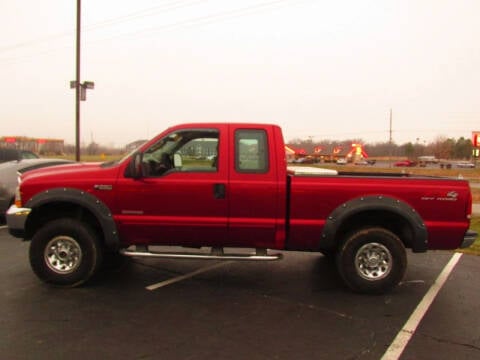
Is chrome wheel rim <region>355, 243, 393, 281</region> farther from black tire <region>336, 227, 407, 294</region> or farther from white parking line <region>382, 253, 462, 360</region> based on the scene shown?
white parking line <region>382, 253, 462, 360</region>

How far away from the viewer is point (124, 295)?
5.11 metres

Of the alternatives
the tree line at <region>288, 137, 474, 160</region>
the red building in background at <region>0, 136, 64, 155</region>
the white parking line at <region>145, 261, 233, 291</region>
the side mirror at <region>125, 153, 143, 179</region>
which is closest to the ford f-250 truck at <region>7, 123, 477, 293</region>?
the side mirror at <region>125, 153, 143, 179</region>

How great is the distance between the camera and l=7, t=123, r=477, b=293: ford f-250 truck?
16.9 feet

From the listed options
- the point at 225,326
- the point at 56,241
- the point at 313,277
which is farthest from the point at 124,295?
the point at 313,277

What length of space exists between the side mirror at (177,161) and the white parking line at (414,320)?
2.95m

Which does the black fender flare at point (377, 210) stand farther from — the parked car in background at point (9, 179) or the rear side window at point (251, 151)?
the parked car in background at point (9, 179)

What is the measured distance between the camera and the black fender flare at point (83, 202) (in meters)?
5.18

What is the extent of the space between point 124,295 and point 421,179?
3.69 meters

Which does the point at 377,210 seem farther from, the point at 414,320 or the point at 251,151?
the point at 251,151

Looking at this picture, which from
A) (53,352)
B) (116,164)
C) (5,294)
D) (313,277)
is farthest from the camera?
(313,277)

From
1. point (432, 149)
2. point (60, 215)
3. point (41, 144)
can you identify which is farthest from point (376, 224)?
point (432, 149)

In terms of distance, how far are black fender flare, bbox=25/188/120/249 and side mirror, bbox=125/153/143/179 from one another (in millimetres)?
511

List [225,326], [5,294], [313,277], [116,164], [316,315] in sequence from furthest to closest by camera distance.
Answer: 1. [313,277]
2. [116,164]
3. [5,294]
4. [316,315]
5. [225,326]

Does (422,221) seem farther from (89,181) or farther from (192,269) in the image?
(89,181)
